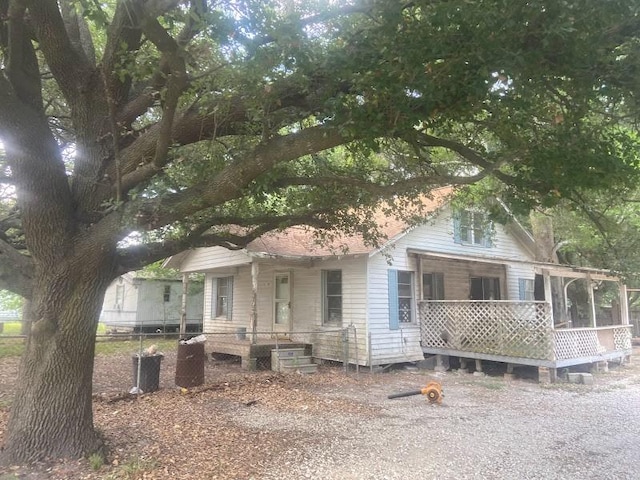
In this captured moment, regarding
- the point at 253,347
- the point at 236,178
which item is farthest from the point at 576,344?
the point at 236,178

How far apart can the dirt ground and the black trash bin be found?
0.73 feet

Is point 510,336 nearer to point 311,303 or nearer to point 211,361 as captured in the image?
point 311,303

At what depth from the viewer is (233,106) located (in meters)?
6.08

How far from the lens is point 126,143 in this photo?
22.7ft

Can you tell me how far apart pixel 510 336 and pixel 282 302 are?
6.98 m

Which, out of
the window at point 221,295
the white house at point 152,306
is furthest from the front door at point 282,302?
the white house at point 152,306

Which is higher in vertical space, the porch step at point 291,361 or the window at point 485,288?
the window at point 485,288

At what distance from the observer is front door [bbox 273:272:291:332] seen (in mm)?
15695

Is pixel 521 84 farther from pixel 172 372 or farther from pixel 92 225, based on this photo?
pixel 172 372

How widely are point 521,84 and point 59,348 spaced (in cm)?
572

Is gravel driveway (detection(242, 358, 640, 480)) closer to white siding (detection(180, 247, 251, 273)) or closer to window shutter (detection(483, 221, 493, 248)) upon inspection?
window shutter (detection(483, 221, 493, 248))

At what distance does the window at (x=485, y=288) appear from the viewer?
1759 centimetres

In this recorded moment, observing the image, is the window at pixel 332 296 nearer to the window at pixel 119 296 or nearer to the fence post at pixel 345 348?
the fence post at pixel 345 348

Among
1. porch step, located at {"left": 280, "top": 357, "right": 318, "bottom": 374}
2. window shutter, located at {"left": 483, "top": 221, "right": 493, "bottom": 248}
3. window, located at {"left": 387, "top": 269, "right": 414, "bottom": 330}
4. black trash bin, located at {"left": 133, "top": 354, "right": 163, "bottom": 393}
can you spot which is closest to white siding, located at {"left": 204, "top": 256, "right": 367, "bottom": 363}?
porch step, located at {"left": 280, "top": 357, "right": 318, "bottom": 374}
